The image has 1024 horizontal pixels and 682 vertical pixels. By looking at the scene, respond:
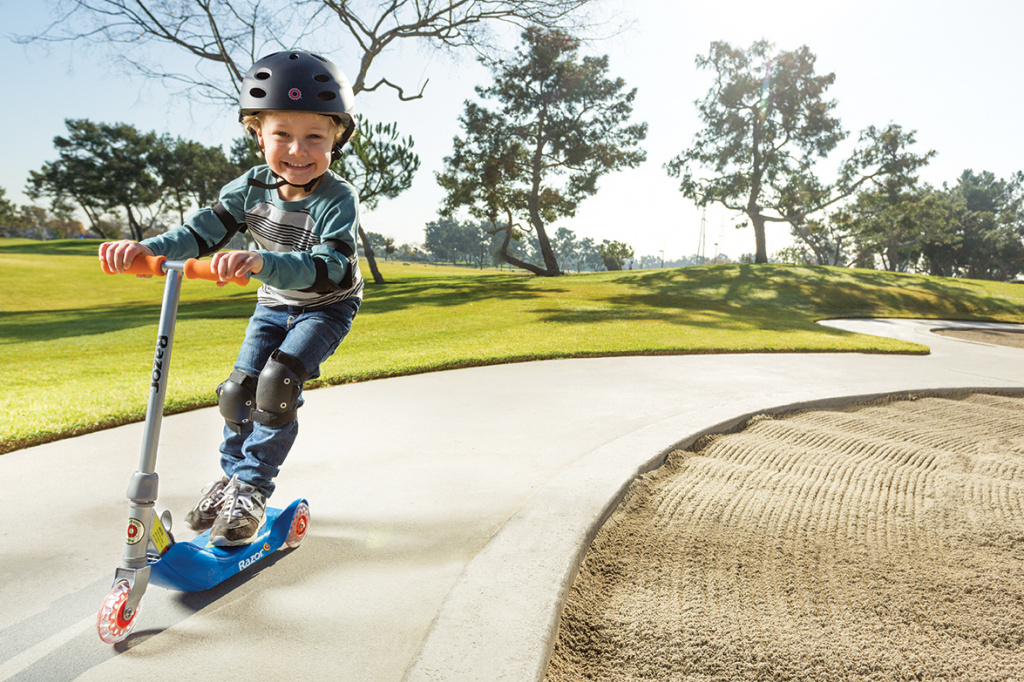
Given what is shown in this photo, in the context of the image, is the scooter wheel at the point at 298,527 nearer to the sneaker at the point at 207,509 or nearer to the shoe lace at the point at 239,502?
the shoe lace at the point at 239,502

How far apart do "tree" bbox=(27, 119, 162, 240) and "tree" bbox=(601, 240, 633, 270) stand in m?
47.1

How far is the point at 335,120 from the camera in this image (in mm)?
2223

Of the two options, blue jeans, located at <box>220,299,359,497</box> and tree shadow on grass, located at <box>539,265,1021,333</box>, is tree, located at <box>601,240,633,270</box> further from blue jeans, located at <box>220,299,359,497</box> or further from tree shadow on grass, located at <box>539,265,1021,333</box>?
blue jeans, located at <box>220,299,359,497</box>

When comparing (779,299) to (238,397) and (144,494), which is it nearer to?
(238,397)

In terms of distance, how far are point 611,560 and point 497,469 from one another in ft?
3.28

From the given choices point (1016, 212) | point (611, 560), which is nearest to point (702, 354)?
→ point (611, 560)

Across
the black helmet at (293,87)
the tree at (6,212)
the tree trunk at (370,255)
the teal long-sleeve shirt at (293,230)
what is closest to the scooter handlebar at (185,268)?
the teal long-sleeve shirt at (293,230)

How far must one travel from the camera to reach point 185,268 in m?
1.67

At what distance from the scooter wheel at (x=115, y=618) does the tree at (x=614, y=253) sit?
4777cm

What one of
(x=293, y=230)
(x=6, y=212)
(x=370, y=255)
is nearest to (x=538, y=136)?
(x=370, y=255)

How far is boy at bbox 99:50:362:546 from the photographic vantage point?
6.70 feet

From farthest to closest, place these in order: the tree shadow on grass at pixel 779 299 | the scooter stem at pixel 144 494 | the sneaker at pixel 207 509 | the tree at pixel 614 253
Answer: the tree at pixel 614 253 → the tree shadow on grass at pixel 779 299 → the sneaker at pixel 207 509 → the scooter stem at pixel 144 494

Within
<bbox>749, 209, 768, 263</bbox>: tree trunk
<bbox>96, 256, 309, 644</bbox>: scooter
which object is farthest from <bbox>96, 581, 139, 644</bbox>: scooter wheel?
<bbox>749, 209, 768, 263</bbox>: tree trunk

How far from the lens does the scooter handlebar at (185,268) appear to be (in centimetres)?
161
